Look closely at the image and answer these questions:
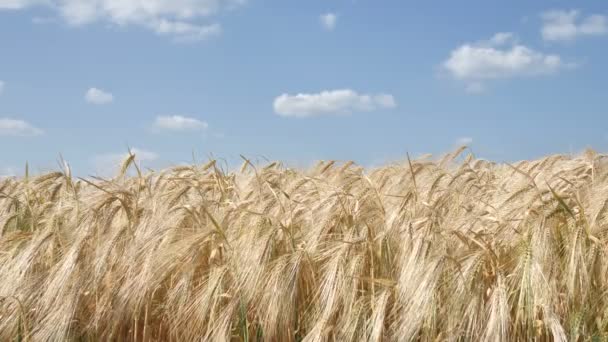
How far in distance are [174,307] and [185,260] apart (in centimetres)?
27

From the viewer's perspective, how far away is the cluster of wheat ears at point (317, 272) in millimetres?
3242

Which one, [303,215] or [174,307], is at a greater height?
[303,215]

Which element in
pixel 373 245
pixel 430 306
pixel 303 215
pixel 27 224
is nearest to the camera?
pixel 430 306

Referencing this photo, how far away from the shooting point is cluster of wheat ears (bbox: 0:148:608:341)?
3242 millimetres

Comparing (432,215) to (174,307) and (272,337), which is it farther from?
(174,307)

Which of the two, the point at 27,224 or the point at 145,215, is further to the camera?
the point at 27,224

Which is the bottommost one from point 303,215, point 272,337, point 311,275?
point 272,337

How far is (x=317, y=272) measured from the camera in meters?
3.61

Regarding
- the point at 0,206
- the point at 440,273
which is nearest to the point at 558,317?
the point at 440,273

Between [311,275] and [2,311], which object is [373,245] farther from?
[2,311]

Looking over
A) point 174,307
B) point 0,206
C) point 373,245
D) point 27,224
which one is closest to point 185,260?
point 174,307

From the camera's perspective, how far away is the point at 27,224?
478 centimetres

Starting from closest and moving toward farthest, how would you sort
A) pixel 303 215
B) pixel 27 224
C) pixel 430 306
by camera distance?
pixel 430 306 < pixel 303 215 < pixel 27 224

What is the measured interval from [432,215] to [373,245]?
351 millimetres
